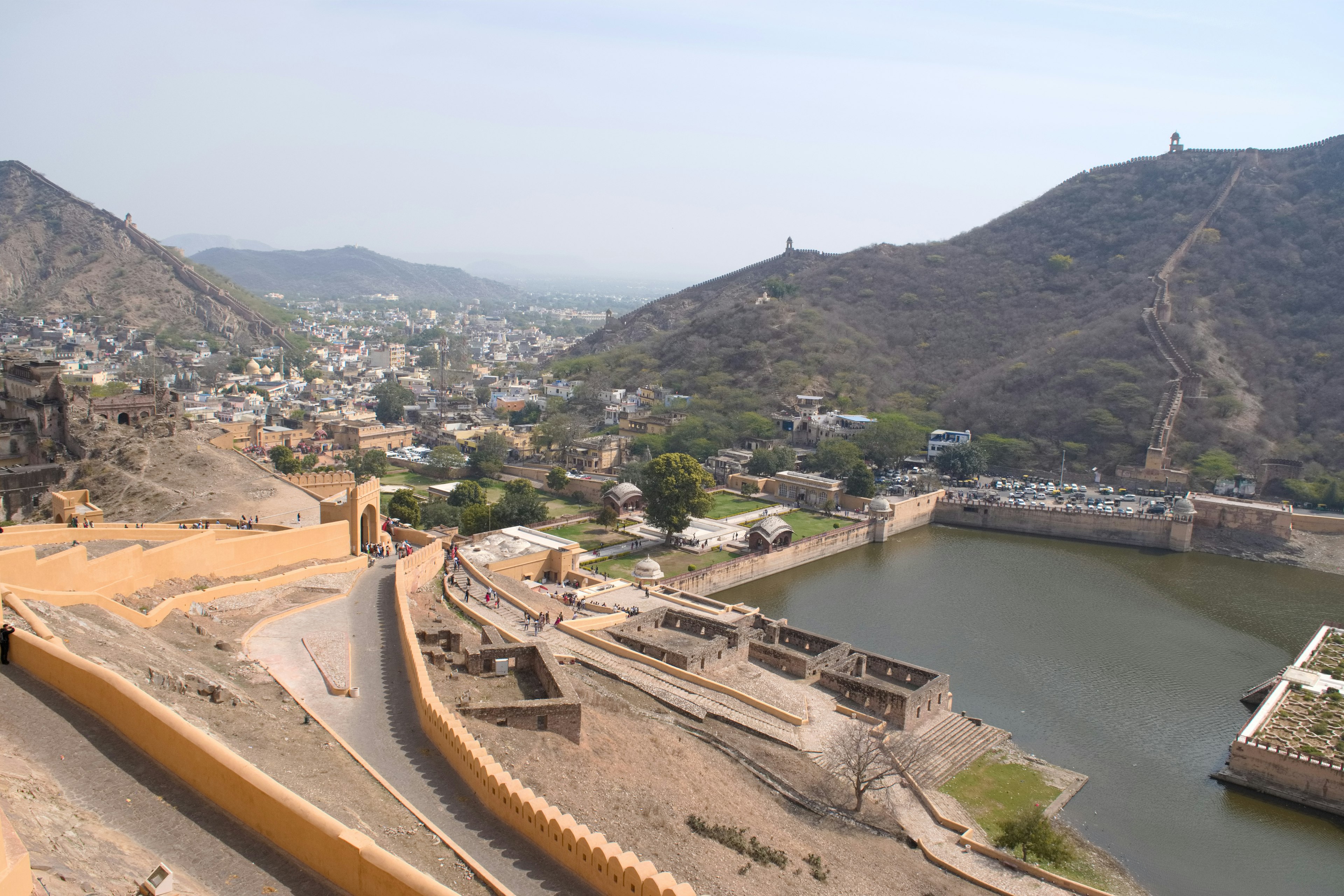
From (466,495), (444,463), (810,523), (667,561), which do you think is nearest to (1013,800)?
(667,561)

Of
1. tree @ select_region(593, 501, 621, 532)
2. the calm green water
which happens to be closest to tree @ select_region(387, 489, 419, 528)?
tree @ select_region(593, 501, 621, 532)

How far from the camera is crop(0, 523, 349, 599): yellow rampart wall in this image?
1379 centimetres

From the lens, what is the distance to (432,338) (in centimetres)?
13975

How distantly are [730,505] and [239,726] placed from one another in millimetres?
34827

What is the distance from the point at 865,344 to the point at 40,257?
304 ft

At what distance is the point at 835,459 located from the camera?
48.2m

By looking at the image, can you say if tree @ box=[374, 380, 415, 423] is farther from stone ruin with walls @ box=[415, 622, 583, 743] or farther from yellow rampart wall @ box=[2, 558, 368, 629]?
stone ruin with walls @ box=[415, 622, 583, 743]

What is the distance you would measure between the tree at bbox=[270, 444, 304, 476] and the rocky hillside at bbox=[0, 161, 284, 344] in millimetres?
57399

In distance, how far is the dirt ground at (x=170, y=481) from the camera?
2595 centimetres

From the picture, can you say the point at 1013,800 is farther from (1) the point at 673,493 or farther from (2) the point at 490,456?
(2) the point at 490,456

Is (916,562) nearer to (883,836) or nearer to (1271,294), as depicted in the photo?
(883,836)

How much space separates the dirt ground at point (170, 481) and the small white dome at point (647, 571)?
10.0 meters

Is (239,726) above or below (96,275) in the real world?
below

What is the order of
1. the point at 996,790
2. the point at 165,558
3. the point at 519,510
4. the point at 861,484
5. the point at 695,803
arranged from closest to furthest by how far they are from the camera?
the point at 695,803 → the point at 165,558 → the point at 996,790 → the point at 519,510 → the point at 861,484
